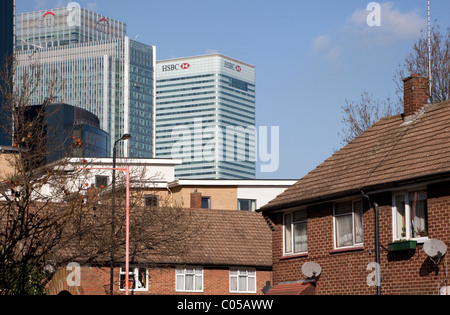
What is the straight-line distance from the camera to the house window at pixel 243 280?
158 ft

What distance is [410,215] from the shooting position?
26.7 meters

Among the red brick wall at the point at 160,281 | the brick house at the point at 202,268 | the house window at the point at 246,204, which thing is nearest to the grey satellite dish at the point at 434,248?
the brick house at the point at 202,268

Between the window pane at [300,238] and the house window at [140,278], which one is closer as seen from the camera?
the window pane at [300,238]

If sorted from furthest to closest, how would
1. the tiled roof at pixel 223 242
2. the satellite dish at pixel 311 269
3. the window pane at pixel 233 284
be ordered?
the window pane at pixel 233 284
the tiled roof at pixel 223 242
the satellite dish at pixel 311 269

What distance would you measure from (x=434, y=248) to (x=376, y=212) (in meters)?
3.71

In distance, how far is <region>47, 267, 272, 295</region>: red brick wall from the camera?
A: 43656mm

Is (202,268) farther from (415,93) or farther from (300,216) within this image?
(415,93)

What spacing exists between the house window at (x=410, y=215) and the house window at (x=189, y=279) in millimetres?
21901

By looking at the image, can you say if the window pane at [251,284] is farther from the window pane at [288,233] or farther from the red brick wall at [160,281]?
the window pane at [288,233]

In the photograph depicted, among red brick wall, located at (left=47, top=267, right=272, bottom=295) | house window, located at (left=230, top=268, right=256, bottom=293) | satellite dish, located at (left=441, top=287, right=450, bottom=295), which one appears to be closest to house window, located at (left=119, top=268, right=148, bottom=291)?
red brick wall, located at (left=47, top=267, right=272, bottom=295)

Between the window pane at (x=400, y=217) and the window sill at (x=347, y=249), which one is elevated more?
the window pane at (x=400, y=217)

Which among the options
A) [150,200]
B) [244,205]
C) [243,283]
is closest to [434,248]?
[243,283]

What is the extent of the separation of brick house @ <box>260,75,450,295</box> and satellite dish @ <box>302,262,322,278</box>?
0.33 m
